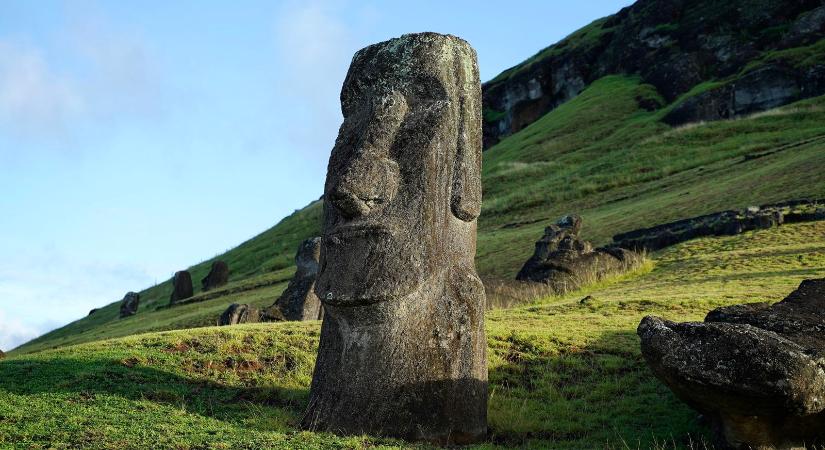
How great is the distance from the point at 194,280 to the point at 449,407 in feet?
199

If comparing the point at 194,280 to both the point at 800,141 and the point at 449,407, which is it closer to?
the point at 800,141

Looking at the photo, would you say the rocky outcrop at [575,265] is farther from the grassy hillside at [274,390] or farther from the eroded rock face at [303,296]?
the grassy hillside at [274,390]

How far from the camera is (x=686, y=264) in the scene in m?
27.0

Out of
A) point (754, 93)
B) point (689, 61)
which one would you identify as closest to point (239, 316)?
point (754, 93)

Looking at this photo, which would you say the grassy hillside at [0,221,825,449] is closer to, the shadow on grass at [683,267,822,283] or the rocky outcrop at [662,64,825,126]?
Answer: the shadow on grass at [683,267,822,283]

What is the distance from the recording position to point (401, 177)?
10289 mm

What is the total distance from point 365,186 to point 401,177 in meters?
0.48

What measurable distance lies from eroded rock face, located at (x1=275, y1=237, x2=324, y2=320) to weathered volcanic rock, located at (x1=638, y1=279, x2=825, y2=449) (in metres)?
17.3

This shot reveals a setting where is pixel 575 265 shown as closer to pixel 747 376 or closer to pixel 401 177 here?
pixel 401 177

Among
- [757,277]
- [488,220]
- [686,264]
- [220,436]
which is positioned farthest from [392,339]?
[488,220]

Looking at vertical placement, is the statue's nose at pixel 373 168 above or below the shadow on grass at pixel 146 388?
above

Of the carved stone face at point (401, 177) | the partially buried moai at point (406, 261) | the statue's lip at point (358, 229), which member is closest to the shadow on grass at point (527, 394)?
the partially buried moai at point (406, 261)

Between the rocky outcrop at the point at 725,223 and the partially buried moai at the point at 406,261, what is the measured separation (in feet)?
A: 71.7

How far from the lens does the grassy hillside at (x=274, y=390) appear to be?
30.7ft
